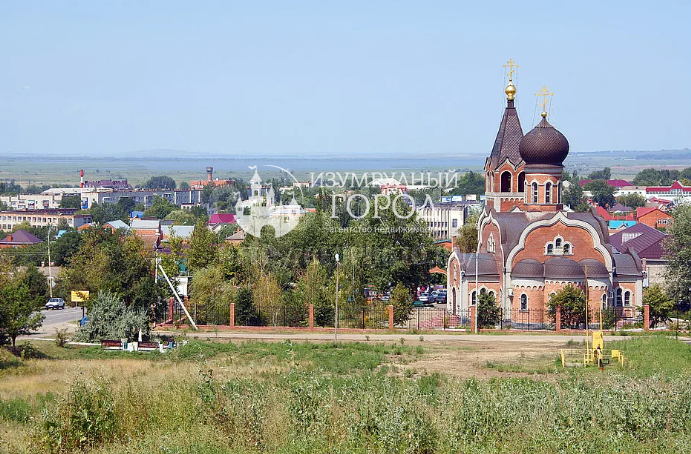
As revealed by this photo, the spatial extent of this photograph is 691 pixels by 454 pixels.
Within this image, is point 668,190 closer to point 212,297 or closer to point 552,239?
point 552,239

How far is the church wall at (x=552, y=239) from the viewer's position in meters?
32.0

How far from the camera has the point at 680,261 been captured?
3534 centimetres

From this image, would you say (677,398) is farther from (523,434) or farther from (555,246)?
(555,246)

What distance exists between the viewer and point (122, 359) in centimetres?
2317

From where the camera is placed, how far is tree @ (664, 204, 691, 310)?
34750 millimetres

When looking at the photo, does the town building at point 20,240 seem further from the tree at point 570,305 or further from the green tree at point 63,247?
the tree at point 570,305

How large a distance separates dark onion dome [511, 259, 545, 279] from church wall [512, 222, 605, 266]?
0.34 meters

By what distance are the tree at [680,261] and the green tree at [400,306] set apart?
426 inches

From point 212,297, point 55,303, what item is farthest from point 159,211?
point 212,297

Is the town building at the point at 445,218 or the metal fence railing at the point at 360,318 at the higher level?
the town building at the point at 445,218

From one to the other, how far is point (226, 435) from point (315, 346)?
12089 millimetres

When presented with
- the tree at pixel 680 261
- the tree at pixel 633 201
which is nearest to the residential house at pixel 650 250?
the tree at pixel 680 261

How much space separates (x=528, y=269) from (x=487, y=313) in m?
2.23

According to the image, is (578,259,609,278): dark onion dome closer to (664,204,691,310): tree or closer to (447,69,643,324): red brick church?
(447,69,643,324): red brick church
